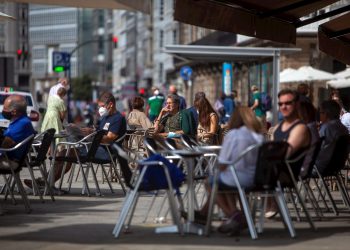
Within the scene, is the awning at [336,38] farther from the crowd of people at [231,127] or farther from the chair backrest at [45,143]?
the chair backrest at [45,143]

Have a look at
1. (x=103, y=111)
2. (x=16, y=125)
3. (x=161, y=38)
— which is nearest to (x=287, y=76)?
(x=103, y=111)

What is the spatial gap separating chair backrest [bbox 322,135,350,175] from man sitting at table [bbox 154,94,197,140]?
4.56 metres

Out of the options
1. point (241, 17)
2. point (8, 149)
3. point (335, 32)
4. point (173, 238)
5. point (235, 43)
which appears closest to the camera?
point (173, 238)

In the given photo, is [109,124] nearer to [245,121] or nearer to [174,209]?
[174,209]

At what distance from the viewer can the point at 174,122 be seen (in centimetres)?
1980

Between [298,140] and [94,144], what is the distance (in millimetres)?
5065

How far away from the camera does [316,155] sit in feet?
43.0

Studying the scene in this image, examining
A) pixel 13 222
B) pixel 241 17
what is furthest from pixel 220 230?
pixel 241 17

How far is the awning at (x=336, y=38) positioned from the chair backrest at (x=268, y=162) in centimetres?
568

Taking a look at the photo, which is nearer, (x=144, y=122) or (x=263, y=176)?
(x=263, y=176)

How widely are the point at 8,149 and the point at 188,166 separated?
2951 mm

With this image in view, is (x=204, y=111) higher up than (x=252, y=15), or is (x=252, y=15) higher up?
(x=252, y=15)

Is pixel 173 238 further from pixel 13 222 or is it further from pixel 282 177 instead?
pixel 13 222

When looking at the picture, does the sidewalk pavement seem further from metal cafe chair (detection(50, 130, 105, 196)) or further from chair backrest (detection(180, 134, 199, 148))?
metal cafe chair (detection(50, 130, 105, 196))
